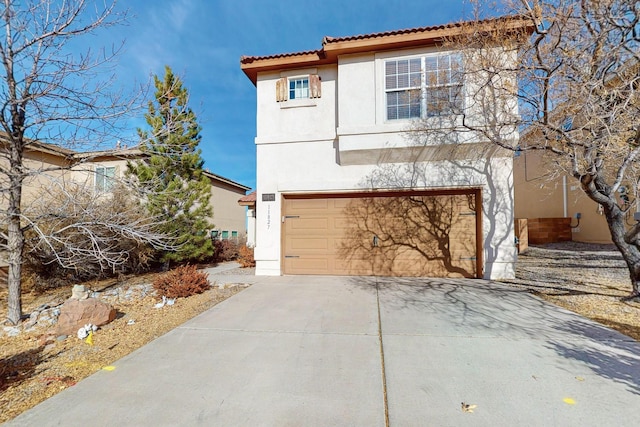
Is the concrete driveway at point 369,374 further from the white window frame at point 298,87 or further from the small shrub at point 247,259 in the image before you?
the white window frame at point 298,87

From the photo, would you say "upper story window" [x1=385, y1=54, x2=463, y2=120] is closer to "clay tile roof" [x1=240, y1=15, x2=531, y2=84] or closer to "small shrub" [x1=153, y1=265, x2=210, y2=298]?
"clay tile roof" [x1=240, y1=15, x2=531, y2=84]

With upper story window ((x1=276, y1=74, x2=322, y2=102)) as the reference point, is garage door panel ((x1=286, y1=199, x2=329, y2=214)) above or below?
below

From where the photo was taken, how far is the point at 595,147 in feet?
16.8

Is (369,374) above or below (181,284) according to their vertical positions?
below

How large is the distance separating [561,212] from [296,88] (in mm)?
15839

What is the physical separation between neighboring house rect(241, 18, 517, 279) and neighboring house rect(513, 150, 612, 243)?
272 inches

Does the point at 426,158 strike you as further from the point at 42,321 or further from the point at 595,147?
the point at 42,321

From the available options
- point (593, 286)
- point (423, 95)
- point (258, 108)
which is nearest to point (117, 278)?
point (258, 108)

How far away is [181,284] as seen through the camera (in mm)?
6309

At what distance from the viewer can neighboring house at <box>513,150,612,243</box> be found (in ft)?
43.2

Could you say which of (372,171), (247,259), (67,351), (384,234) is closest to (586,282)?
(384,234)

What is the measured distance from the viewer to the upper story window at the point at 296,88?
840cm

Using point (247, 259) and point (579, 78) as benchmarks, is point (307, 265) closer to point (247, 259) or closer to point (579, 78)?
point (247, 259)

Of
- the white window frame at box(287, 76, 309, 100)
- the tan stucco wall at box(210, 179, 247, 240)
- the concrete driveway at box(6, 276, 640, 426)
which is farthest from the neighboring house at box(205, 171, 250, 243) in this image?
the concrete driveway at box(6, 276, 640, 426)
